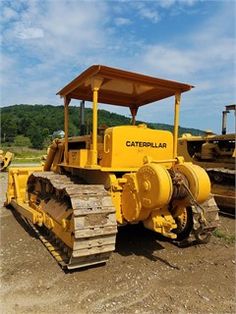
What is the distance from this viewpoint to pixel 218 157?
9688 millimetres

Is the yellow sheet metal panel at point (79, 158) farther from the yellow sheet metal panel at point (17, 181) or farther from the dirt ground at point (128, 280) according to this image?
the yellow sheet metal panel at point (17, 181)

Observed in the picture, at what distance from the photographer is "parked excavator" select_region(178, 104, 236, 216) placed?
848 centimetres

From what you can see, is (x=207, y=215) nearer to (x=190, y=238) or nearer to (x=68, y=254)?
(x=190, y=238)

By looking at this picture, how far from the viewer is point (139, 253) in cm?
468

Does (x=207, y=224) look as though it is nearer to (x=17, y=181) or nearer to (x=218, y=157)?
(x=17, y=181)

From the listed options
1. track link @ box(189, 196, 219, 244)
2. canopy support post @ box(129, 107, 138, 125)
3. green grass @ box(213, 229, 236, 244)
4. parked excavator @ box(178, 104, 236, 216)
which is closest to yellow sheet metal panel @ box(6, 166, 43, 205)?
canopy support post @ box(129, 107, 138, 125)

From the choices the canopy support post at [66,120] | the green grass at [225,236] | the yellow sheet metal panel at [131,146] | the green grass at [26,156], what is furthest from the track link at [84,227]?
the green grass at [26,156]

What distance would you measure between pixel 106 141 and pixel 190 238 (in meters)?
2.07

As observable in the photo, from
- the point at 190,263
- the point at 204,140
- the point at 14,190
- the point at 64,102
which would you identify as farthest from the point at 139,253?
the point at 204,140

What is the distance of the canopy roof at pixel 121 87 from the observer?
4.38m

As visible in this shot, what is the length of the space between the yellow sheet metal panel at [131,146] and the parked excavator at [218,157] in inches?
156

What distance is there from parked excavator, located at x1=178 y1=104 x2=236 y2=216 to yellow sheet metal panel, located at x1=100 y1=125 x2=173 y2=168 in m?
3.96

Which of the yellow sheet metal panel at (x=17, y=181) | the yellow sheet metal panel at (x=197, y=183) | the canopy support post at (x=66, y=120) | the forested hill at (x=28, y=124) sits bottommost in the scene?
the yellow sheet metal panel at (x=17, y=181)

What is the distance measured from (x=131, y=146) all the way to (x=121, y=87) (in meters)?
1.14
